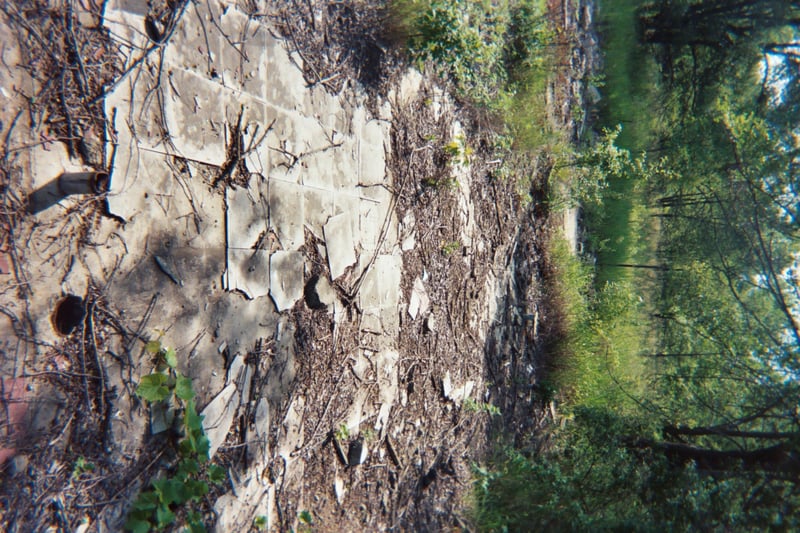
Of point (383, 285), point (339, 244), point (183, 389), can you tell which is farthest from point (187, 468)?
point (383, 285)

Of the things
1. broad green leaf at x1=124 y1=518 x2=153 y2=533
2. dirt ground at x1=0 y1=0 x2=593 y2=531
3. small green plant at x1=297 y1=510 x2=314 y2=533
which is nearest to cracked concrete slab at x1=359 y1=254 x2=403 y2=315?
dirt ground at x1=0 y1=0 x2=593 y2=531

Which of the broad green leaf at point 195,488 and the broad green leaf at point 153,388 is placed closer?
the broad green leaf at point 153,388

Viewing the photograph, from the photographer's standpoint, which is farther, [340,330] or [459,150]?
[459,150]

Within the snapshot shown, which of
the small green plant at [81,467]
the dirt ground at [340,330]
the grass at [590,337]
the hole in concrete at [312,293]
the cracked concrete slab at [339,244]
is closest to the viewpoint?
the dirt ground at [340,330]

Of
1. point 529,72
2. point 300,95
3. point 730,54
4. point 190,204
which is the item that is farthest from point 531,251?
point 730,54

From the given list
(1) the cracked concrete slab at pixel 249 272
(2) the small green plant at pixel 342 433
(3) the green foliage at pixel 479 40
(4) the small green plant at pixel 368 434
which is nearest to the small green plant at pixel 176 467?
(1) the cracked concrete slab at pixel 249 272

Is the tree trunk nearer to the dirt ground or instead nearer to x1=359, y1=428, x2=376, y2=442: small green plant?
the dirt ground

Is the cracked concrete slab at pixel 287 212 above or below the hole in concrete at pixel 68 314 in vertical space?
above

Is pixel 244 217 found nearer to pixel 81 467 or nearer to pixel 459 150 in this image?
pixel 81 467

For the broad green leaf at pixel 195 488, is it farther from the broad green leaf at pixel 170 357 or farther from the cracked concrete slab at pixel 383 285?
the cracked concrete slab at pixel 383 285
